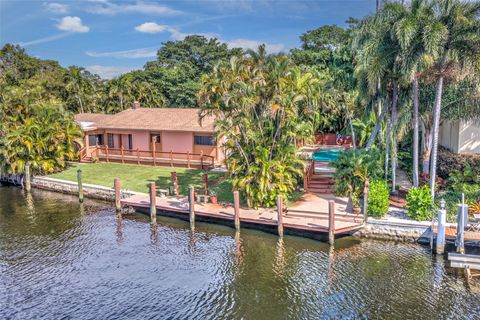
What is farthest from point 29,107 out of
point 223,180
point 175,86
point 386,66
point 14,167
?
point 386,66

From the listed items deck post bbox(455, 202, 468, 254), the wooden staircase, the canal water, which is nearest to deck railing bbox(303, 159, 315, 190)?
the wooden staircase

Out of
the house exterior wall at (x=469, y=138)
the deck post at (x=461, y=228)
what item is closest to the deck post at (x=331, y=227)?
the deck post at (x=461, y=228)

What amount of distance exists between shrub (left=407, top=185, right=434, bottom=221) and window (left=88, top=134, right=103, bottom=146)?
28.6 m

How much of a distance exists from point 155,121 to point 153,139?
1.97m

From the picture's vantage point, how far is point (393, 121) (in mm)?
22844

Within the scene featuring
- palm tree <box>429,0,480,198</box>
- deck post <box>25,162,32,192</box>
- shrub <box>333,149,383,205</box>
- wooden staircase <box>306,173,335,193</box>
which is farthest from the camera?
deck post <box>25,162,32,192</box>

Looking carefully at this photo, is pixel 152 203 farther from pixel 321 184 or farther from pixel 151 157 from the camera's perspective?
pixel 151 157

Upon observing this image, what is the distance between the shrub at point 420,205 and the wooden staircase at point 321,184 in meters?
5.44

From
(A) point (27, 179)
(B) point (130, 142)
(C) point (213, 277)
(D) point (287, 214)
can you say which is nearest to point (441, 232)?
(D) point (287, 214)

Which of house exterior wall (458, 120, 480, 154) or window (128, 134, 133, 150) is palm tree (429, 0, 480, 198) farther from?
window (128, 134, 133, 150)

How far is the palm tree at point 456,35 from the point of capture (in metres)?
18.2

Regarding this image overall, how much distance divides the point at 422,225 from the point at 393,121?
6741 millimetres

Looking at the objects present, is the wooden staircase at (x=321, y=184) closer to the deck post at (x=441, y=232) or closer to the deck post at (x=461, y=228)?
the deck post at (x=441, y=232)

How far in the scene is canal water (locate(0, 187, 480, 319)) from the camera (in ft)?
44.7
